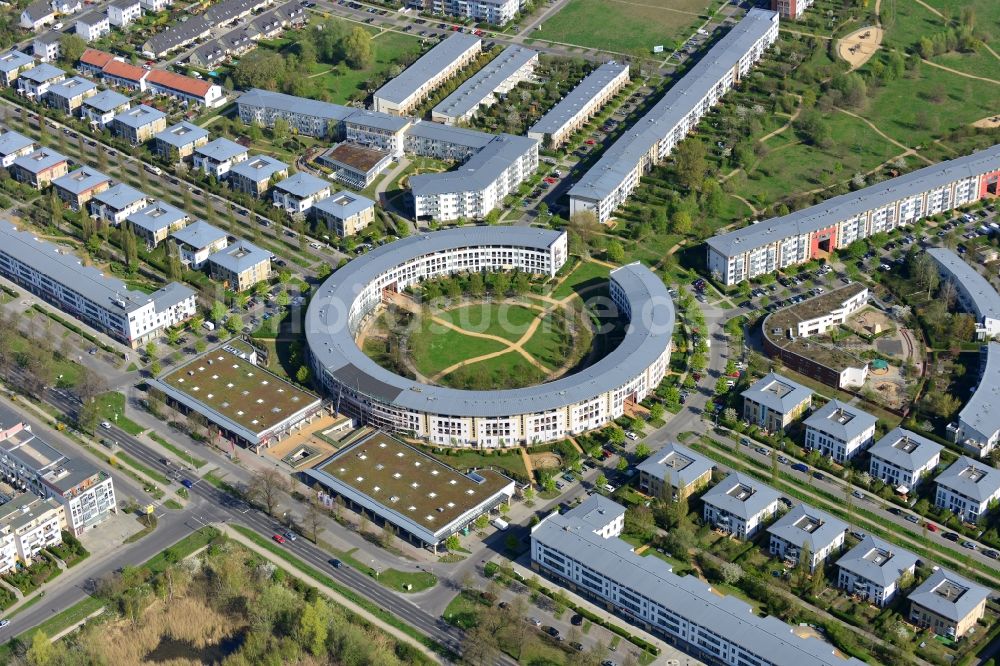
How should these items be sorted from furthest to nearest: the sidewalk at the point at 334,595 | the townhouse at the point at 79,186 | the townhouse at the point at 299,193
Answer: the townhouse at the point at 79,186
the townhouse at the point at 299,193
the sidewalk at the point at 334,595

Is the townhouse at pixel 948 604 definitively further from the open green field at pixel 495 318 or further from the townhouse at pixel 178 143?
the townhouse at pixel 178 143

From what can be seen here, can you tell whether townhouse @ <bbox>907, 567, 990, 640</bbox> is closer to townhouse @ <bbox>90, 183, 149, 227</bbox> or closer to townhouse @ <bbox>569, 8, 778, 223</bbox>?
townhouse @ <bbox>569, 8, 778, 223</bbox>

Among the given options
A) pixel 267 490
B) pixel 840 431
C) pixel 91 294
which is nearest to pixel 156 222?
pixel 91 294

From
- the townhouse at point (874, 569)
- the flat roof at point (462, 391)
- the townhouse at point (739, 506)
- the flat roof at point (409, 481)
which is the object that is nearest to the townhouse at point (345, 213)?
the flat roof at point (462, 391)

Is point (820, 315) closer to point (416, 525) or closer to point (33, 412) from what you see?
point (416, 525)

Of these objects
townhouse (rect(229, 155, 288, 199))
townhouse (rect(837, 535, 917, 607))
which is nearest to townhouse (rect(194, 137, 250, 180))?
townhouse (rect(229, 155, 288, 199))
